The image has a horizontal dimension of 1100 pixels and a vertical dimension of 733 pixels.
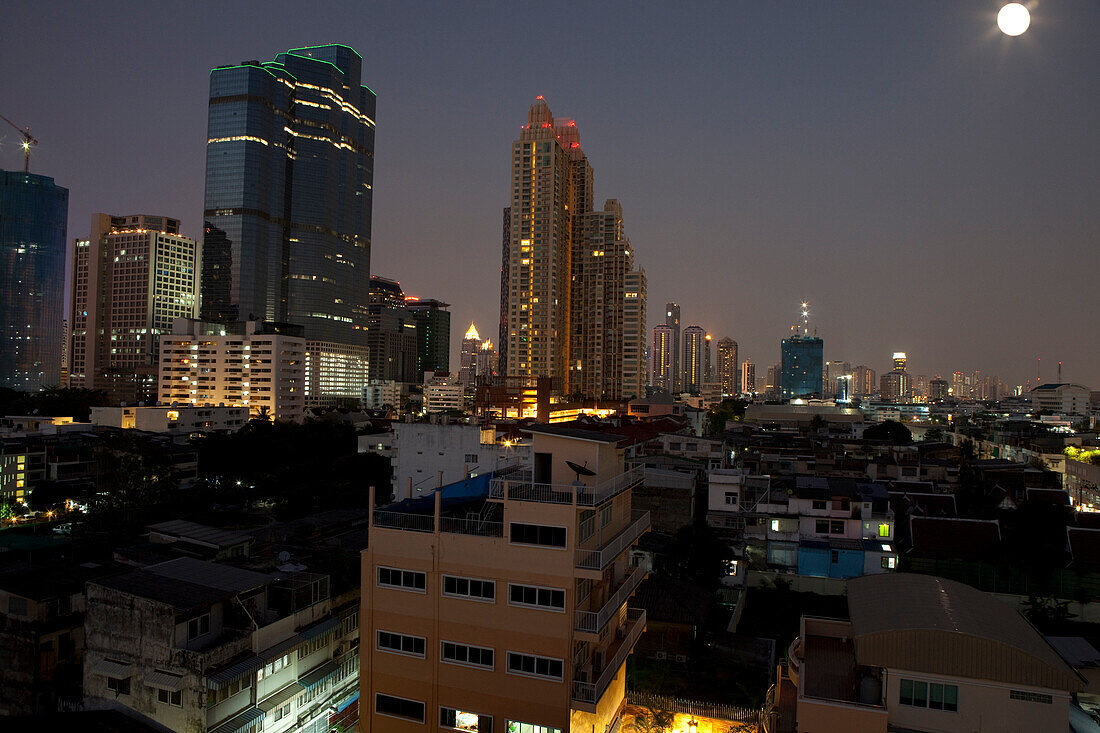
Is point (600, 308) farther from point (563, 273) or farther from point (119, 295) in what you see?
point (119, 295)

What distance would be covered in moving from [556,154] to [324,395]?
52.8 metres

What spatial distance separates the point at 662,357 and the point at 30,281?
149 metres

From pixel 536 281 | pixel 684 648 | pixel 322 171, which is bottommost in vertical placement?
pixel 684 648

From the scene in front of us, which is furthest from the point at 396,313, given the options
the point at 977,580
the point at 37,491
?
the point at 977,580

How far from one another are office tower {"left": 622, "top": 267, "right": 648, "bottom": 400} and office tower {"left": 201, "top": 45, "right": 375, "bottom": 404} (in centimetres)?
4346

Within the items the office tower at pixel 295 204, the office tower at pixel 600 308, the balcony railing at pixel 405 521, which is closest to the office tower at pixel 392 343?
the office tower at pixel 295 204

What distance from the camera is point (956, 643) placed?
295 inches

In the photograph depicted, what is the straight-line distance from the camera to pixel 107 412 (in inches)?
1902

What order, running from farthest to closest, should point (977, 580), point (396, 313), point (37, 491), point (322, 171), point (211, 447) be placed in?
point (396, 313)
point (322, 171)
point (211, 447)
point (37, 491)
point (977, 580)

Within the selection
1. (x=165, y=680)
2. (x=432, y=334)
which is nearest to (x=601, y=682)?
(x=165, y=680)

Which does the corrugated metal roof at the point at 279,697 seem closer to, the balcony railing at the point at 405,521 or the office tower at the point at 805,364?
the balcony railing at the point at 405,521

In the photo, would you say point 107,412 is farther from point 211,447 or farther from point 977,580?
point 977,580

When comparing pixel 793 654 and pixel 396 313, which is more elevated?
pixel 396 313

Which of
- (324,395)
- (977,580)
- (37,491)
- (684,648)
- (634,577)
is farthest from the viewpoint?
(324,395)
